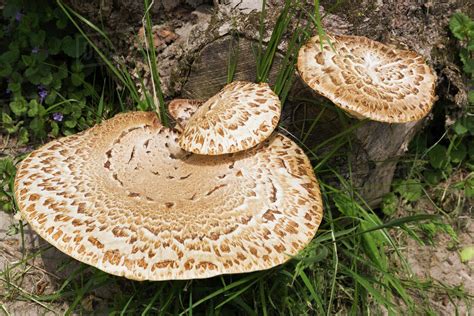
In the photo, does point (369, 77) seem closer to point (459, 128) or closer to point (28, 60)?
point (459, 128)

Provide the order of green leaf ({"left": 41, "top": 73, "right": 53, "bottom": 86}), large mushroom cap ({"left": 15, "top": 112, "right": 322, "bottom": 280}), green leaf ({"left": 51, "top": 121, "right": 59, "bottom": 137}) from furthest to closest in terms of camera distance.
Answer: green leaf ({"left": 51, "top": 121, "right": 59, "bottom": 137}) < green leaf ({"left": 41, "top": 73, "right": 53, "bottom": 86}) < large mushroom cap ({"left": 15, "top": 112, "right": 322, "bottom": 280})

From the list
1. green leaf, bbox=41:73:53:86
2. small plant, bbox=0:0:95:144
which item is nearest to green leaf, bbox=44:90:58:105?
small plant, bbox=0:0:95:144

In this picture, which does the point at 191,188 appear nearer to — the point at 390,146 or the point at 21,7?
the point at 390,146

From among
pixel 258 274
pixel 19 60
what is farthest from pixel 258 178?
pixel 19 60

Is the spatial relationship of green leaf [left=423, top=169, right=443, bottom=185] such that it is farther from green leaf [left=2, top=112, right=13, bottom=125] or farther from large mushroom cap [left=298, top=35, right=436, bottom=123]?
green leaf [left=2, top=112, right=13, bottom=125]

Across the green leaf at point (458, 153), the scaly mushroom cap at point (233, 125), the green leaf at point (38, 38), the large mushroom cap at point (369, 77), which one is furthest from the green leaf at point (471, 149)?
the green leaf at point (38, 38)

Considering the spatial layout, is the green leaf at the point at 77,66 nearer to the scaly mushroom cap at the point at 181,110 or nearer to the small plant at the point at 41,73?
the small plant at the point at 41,73

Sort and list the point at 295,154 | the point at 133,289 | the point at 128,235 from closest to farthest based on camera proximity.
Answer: the point at 128,235, the point at 295,154, the point at 133,289
